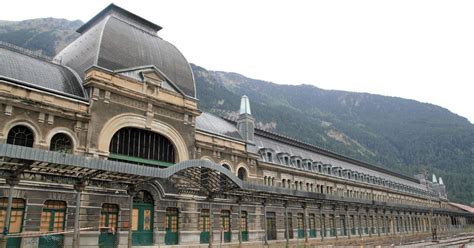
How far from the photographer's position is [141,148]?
28.8m

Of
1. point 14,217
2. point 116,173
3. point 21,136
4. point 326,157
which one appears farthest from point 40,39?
point 116,173

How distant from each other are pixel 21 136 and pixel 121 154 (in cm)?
684

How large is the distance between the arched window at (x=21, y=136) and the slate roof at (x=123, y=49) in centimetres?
697

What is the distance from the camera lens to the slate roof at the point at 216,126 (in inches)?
1454

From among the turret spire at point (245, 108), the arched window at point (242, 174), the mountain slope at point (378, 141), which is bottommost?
the arched window at point (242, 174)

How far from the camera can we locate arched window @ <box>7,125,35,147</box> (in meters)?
22.2

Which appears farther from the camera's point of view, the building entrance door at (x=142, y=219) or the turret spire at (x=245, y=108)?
the turret spire at (x=245, y=108)

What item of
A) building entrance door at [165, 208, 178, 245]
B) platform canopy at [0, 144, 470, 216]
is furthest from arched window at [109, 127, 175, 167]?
building entrance door at [165, 208, 178, 245]

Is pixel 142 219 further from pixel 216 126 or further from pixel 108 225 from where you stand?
pixel 216 126

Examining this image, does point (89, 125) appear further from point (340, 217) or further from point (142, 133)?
point (340, 217)

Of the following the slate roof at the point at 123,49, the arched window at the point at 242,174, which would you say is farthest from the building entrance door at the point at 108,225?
the arched window at the point at 242,174

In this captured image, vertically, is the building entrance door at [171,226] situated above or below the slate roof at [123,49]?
below

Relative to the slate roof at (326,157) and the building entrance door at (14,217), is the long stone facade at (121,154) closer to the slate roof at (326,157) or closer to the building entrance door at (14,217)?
the building entrance door at (14,217)

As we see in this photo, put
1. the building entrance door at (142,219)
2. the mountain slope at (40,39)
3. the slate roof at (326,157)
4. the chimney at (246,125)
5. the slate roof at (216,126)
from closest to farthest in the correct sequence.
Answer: the building entrance door at (142,219) < the slate roof at (216,126) < the chimney at (246,125) < the slate roof at (326,157) < the mountain slope at (40,39)
